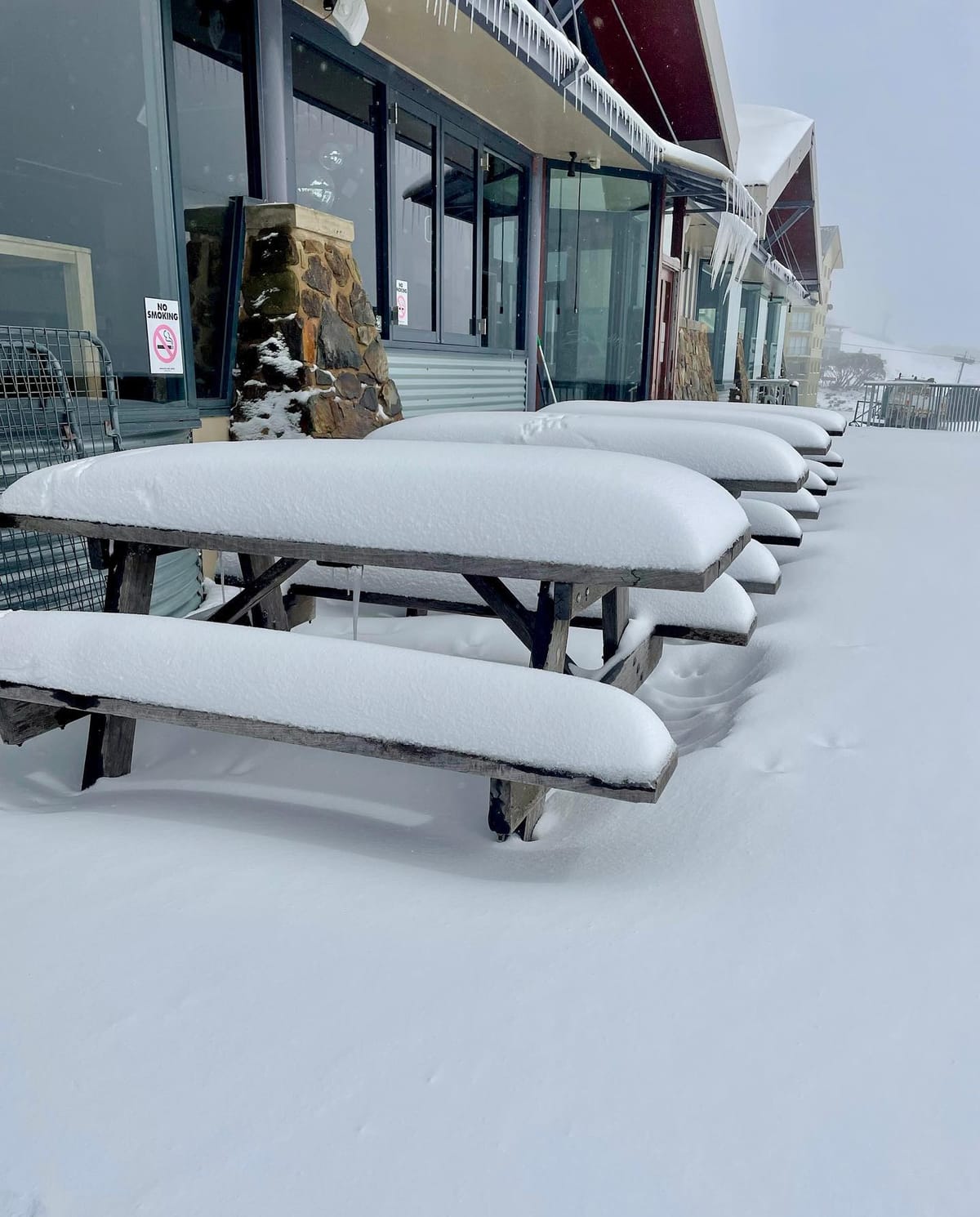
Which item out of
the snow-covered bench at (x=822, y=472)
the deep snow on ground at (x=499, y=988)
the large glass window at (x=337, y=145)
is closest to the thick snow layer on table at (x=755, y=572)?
the deep snow on ground at (x=499, y=988)

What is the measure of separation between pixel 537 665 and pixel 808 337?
35140 millimetres

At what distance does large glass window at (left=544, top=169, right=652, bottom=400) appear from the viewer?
10.3 meters

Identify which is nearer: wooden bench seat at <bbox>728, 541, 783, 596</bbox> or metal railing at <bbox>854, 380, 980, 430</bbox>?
wooden bench seat at <bbox>728, 541, 783, 596</bbox>

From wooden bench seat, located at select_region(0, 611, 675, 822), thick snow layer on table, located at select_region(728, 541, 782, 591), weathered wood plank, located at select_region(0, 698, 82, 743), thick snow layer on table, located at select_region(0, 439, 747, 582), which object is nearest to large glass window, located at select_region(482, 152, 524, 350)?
thick snow layer on table, located at select_region(728, 541, 782, 591)

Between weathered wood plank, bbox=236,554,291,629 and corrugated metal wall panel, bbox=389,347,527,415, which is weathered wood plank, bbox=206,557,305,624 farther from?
corrugated metal wall panel, bbox=389,347,527,415

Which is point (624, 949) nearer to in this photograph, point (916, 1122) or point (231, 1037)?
point (916, 1122)

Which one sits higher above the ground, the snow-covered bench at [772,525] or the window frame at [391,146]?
the window frame at [391,146]

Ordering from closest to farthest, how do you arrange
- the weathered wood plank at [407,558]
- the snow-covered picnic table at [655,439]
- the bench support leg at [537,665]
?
the weathered wood plank at [407,558] → the bench support leg at [537,665] → the snow-covered picnic table at [655,439]

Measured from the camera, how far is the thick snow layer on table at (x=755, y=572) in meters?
3.75

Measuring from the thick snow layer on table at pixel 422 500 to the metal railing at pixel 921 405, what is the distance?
1954 cm

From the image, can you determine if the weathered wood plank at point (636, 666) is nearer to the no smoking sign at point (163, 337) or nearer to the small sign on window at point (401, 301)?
the no smoking sign at point (163, 337)

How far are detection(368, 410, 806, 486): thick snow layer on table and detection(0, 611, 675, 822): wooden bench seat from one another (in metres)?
1.83

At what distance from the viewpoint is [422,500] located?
2078 millimetres

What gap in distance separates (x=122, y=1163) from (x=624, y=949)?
2.79ft
